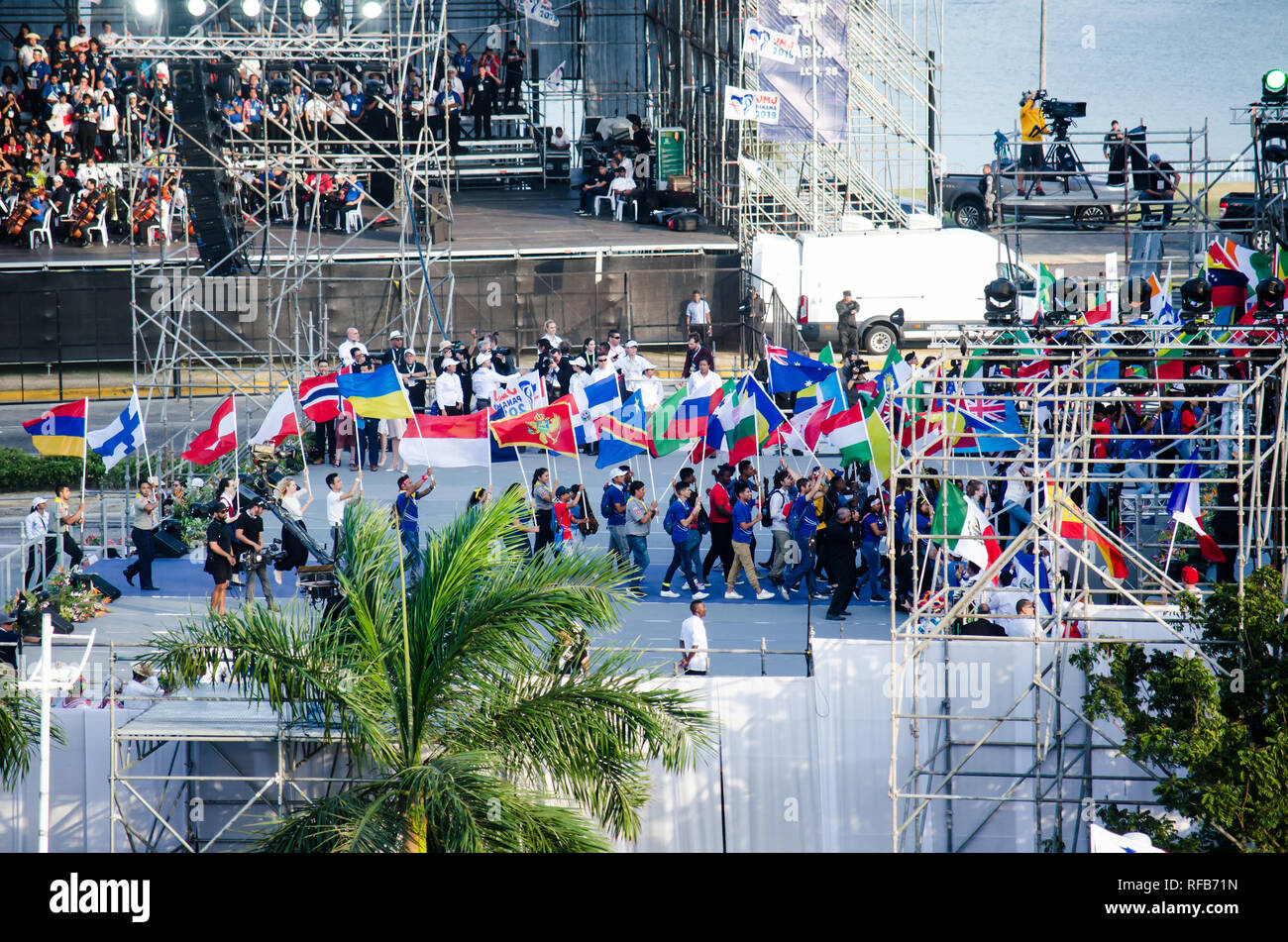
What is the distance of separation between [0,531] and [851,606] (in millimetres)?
12770

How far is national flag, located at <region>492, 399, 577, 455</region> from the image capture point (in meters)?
22.1

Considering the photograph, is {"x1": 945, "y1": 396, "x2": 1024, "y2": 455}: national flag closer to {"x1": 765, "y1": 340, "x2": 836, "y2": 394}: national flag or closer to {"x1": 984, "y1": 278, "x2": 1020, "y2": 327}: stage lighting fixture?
{"x1": 984, "y1": 278, "x2": 1020, "y2": 327}: stage lighting fixture

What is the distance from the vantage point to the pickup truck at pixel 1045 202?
34.0m

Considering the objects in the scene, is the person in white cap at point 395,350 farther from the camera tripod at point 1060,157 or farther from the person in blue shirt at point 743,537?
the camera tripod at point 1060,157

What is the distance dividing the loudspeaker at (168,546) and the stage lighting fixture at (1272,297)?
14.4 meters

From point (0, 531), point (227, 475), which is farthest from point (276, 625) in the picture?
point (0, 531)

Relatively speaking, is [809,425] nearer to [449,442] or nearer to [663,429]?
[663,429]

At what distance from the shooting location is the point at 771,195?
36.5m

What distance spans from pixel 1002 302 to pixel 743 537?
4.53 m

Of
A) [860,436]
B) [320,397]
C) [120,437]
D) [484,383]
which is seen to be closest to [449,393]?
[484,383]

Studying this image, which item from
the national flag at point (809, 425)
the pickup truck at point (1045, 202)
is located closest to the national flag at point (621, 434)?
the national flag at point (809, 425)

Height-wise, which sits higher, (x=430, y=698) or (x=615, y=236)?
(x=615, y=236)

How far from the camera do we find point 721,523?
22094mm
